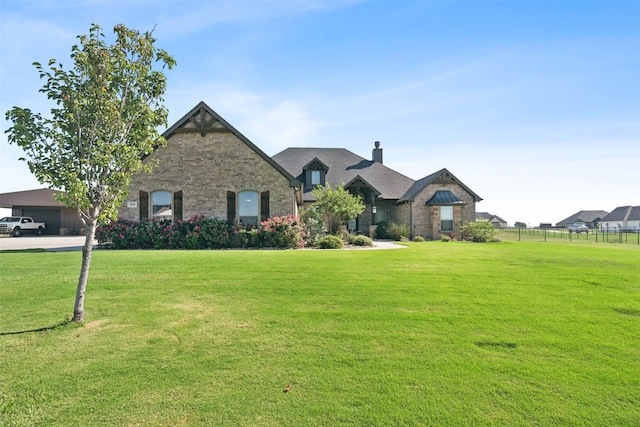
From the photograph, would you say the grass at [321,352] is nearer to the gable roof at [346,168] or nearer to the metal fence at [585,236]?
the gable roof at [346,168]

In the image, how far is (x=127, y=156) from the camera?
5.76 m

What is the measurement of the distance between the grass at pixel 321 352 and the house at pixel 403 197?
1951 cm

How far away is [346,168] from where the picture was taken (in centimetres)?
3281

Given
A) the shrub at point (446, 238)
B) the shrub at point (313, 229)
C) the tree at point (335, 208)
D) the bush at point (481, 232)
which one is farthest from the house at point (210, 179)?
the bush at point (481, 232)

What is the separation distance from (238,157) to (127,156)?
13.7 m

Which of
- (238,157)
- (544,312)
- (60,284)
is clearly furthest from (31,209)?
(544,312)

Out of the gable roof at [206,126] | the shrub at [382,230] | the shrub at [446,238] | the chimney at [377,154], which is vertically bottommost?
the shrub at [446,238]

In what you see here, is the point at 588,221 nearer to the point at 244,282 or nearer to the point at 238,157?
the point at 238,157

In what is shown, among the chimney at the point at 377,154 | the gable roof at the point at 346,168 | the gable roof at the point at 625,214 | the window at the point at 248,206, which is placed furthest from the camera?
the gable roof at the point at 625,214

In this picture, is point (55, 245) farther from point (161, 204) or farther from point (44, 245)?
point (161, 204)

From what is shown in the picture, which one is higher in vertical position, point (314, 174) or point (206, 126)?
point (206, 126)

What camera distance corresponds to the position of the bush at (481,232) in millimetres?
25109

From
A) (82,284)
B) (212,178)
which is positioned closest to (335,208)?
(212,178)

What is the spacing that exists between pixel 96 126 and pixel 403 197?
1044 inches
